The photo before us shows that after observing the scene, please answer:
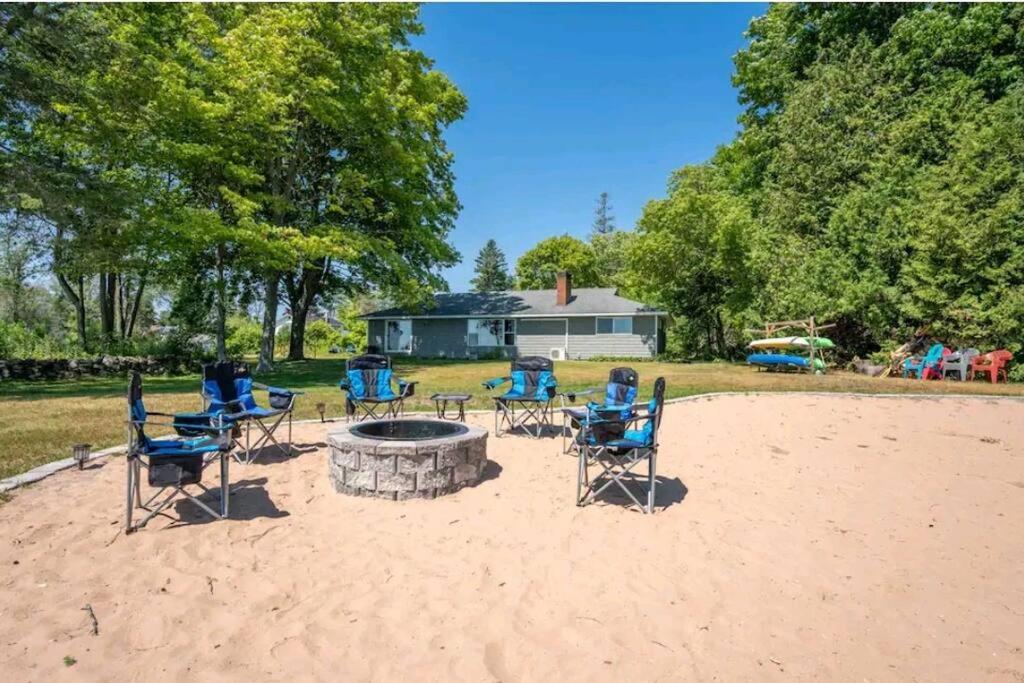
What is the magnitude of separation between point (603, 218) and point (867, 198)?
136 feet

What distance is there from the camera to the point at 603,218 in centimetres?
5950

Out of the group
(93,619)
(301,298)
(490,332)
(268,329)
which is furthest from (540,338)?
(93,619)

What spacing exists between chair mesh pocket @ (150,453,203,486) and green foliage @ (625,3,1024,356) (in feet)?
64.9

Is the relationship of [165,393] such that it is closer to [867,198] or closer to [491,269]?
[867,198]

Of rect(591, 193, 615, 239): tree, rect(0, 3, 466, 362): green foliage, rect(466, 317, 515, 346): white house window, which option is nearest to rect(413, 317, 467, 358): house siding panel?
rect(466, 317, 515, 346): white house window

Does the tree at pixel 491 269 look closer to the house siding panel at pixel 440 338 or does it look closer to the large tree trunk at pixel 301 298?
the house siding panel at pixel 440 338

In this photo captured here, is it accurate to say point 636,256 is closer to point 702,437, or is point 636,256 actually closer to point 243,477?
point 702,437

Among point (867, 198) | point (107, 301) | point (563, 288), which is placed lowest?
point (107, 301)

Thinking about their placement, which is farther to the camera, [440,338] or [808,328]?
[440,338]

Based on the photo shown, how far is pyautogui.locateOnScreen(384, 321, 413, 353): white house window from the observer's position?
28688 millimetres

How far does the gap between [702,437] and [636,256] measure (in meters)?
17.4

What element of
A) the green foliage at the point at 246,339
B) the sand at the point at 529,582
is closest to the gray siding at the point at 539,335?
the green foliage at the point at 246,339

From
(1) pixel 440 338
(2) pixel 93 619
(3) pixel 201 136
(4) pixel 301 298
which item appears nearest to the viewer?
(2) pixel 93 619

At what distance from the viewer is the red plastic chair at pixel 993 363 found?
46.6ft
